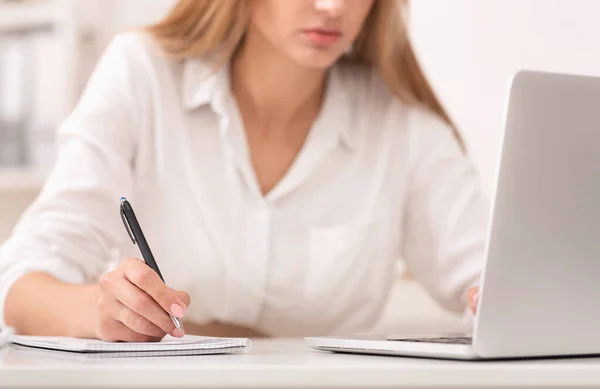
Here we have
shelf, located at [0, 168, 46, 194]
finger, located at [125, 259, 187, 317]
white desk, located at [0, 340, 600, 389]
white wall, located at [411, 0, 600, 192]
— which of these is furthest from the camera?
shelf, located at [0, 168, 46, 194]

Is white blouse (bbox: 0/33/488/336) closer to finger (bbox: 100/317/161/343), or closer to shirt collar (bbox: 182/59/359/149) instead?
shirt collar (bbox: 182/59/359/149)

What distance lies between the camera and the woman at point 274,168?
1252 millimetres

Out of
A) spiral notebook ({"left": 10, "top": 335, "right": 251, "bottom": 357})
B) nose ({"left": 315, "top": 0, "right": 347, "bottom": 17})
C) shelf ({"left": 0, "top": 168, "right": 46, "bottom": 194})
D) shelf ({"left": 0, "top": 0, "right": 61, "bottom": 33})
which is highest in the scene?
shelf ({"left": 0, "top": 0, "right": 61, "bottom": 33})

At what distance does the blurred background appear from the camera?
6.04 feet

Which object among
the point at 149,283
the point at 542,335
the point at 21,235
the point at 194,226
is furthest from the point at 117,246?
the point at 542,335

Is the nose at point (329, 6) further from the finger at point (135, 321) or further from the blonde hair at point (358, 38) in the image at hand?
the finger at point (135, 321)

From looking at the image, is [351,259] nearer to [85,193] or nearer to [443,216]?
[443,216]

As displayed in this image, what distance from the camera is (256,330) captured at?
1.38m

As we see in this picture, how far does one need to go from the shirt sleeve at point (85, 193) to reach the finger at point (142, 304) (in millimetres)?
327

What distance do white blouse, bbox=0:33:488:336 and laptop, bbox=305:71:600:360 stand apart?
0.68 metres

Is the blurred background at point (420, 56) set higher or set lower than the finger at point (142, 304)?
higher

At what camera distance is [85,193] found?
1168 millimetres

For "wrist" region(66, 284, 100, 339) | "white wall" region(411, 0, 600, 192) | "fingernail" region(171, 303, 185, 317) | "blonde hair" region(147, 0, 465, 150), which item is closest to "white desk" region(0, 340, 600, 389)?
"fingernail" region(171, 303, 185, 317)

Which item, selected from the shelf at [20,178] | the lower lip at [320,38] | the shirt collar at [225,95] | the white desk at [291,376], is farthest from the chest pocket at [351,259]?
the shelf at [20,178]
